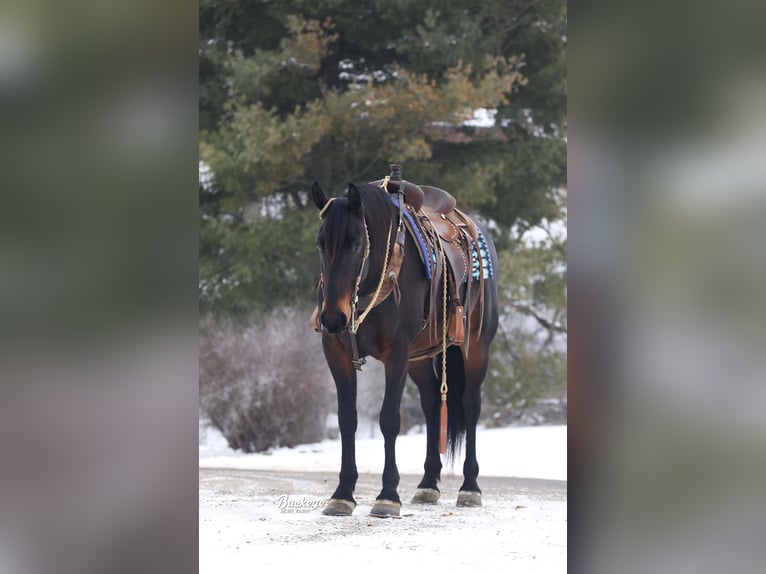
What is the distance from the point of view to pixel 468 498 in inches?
267

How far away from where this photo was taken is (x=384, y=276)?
6012 millimetres

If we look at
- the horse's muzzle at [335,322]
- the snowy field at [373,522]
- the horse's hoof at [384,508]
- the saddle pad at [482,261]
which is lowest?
the snowy field at [373,522]

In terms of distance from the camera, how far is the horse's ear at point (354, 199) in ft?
18.8

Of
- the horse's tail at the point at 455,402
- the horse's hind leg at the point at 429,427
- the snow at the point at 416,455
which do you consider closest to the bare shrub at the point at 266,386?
the snow at the point at 416,455

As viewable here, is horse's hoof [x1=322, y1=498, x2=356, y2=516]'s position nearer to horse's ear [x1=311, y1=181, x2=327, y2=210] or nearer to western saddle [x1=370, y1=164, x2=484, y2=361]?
western saddle [x1=370, y1=164, x2=484, y2=361]

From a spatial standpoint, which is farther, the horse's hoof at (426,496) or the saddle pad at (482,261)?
the saddle pad at (482,261)

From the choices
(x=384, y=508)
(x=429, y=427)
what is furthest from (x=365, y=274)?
(x=429, y=427)

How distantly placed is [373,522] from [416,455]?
14.9ft

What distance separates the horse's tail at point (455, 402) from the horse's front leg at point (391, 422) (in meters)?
0.93

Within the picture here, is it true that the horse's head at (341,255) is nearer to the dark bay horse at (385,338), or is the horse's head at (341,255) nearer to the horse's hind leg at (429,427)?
the dark bay horse at (385,338)

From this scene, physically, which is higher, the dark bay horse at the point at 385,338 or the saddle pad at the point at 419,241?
the saddle pad at the point at 419,241
